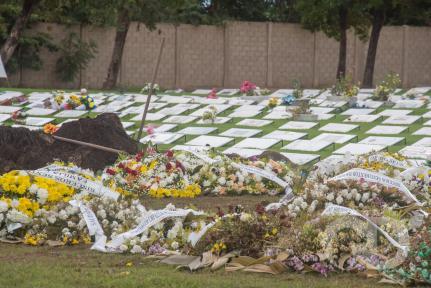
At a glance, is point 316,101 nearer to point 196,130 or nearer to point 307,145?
point 196,130

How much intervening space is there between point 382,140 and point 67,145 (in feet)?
18.7

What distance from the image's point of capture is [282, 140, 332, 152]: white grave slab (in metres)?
16.2

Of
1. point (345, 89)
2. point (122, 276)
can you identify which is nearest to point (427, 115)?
point (345, 89)

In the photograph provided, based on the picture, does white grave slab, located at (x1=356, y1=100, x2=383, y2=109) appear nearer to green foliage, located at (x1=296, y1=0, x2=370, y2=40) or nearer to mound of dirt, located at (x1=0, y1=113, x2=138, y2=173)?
green foliage, located at (x1=296, y1=0, x2=370, y2=40)

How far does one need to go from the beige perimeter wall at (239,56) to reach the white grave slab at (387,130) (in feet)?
40.7

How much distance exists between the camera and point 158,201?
36.8ft

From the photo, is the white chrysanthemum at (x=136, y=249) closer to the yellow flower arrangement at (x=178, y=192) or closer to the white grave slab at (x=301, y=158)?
the yellow flower arrangement at (x=178, y=192)

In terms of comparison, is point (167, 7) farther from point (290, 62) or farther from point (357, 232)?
point (357, 232)

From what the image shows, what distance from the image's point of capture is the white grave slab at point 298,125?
59.6ft

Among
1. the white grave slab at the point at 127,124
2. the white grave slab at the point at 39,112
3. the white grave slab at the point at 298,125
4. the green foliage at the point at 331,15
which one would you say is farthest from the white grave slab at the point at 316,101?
the green foliage at the point at 331,15

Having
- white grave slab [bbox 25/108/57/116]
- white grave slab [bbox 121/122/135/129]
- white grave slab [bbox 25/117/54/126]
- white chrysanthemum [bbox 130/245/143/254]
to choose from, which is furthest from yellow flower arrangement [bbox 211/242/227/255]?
white grave slab [bbox 25/108/57/116]

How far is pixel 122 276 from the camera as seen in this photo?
22.5 ft

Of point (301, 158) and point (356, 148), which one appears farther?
point (356, 148)

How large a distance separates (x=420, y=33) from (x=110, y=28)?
9.57 m
